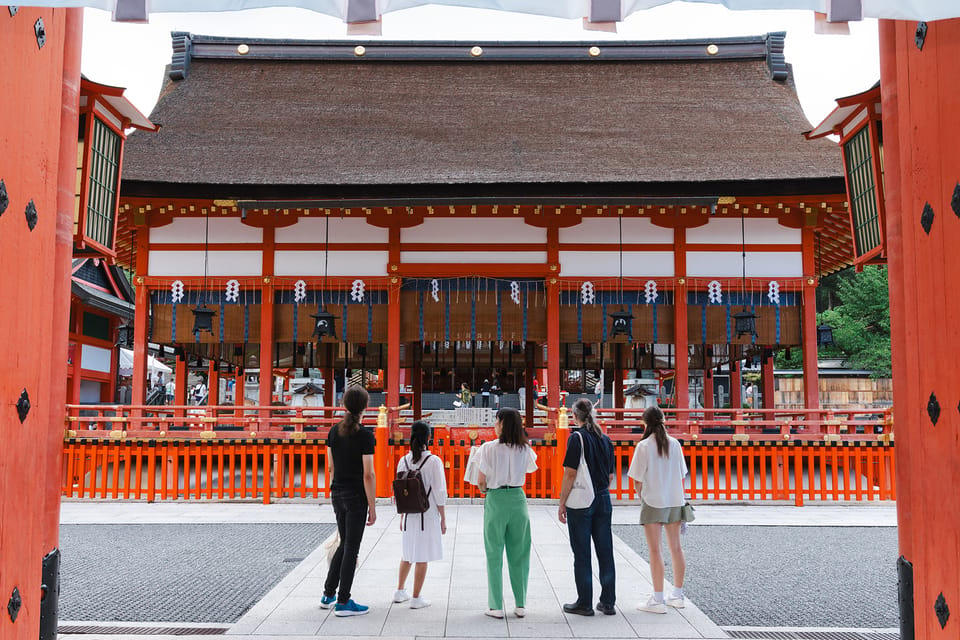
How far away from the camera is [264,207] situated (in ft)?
37.2

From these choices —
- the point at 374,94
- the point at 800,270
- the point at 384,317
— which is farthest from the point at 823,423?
the point at 374,94

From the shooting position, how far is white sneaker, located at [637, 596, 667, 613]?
489 centimetres

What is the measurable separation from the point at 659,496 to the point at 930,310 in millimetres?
2617

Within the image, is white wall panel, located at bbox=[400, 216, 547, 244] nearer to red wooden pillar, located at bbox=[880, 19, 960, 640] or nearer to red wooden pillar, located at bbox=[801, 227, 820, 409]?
red wooden pillar, located at bbox=[801, 227, 820, 409]

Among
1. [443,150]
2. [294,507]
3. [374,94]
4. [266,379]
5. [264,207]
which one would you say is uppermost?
[374,94]

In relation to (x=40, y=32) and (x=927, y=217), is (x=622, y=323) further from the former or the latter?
(x=40, y=32)

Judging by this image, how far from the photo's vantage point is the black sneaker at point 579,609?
4816 millimetres

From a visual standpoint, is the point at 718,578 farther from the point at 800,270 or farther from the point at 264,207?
the point at 264,207

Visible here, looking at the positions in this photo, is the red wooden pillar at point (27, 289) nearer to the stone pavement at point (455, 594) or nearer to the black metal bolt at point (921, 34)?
the stone pavement at point (455, 594)

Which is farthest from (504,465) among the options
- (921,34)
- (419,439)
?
(921,34)

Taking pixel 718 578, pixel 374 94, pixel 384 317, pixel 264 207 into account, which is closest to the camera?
pixel 718 578

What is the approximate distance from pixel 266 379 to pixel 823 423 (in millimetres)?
8391

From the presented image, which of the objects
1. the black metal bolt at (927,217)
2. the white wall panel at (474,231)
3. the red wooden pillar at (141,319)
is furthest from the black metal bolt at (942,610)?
the red wooden pillar at (141,319)

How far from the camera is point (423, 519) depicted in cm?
494
